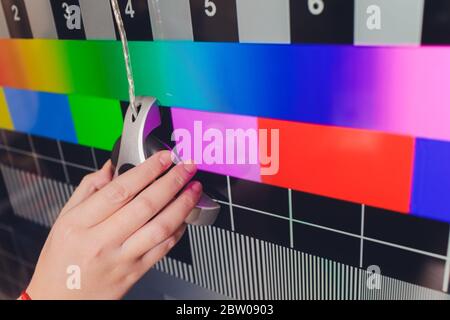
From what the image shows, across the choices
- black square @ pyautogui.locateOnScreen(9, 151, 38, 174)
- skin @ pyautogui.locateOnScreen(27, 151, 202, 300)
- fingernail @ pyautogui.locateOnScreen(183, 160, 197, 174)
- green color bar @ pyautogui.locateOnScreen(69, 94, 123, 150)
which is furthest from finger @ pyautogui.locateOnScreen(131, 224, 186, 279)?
black square @ pyautogui.locateOnScreen(9, 151, 38, 174)

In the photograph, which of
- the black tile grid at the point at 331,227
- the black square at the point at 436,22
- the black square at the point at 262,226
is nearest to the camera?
the black square at the point at 436,22

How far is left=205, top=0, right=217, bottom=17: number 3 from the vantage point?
0.54 metres

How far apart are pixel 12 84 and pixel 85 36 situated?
26 centimetres

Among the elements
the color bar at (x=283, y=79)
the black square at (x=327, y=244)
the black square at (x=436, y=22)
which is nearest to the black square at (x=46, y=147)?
the color bar at (x=283, y=79)

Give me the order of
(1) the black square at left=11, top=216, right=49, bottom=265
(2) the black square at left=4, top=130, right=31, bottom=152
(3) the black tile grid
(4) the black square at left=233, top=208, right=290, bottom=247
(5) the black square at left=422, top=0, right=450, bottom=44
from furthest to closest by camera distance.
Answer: (1) the black square at left=11, top=216, right=49, bottom=265 < (2) the black square at left=4, top=130, right=31, bottom=152 < (4) the black square at left=233, top=208, right=290, bottom=247 < (3) the black tile grid < (5) the black square at left=422, top=0, right=450, bottom=44

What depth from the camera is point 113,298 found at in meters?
0.63

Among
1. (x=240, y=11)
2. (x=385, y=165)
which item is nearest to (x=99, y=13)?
(x=240, y=11)

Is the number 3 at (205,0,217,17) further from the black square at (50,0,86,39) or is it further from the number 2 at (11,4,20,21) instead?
the number 2 at (11,4,20,21)

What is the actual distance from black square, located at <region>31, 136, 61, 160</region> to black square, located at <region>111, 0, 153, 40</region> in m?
0.32

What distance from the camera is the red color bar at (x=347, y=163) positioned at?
0.50m

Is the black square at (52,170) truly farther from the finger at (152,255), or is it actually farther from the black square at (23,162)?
the finger at (152,255)

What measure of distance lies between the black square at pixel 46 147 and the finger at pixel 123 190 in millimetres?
303

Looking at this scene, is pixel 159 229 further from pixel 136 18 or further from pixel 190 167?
pixel 136 18

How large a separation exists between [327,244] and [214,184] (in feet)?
0.61
